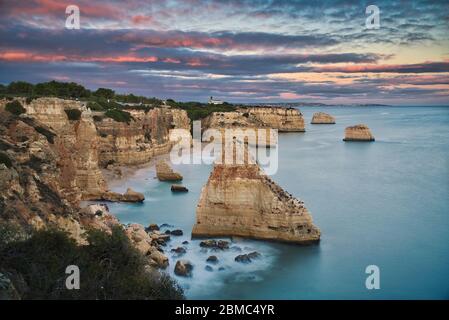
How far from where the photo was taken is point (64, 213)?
16.2 meters

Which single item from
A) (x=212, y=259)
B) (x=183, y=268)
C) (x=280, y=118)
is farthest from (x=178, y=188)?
(x=280, y=118)

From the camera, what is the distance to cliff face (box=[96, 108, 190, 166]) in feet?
154

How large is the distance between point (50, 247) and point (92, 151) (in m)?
21.9

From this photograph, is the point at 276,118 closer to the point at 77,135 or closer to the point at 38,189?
the point at 77,135

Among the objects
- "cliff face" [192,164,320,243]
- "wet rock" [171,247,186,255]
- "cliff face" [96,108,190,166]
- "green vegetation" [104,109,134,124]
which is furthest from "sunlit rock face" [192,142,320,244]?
"green vegetation" [104,109,134,124]

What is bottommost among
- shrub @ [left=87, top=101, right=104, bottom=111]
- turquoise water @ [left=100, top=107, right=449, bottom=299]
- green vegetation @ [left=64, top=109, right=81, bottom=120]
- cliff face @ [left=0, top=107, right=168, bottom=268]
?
turquoise water @ [left=100, top=107, right=449, bottom=299]

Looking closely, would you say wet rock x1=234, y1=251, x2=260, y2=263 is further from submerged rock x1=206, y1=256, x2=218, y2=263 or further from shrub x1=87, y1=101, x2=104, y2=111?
shrub x1=87, y1=101, x2=104, y2=111

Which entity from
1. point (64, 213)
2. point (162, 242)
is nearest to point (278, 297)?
point (162, 242)

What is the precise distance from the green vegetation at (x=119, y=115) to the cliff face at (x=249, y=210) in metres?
27.9

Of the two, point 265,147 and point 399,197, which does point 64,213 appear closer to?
point 399,197

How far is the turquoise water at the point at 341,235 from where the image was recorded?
2036cm

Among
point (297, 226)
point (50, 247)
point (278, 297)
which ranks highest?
point (50, 247)

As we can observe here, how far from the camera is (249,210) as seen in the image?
78.5ft

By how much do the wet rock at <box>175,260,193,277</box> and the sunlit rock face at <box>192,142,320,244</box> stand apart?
4103mm
